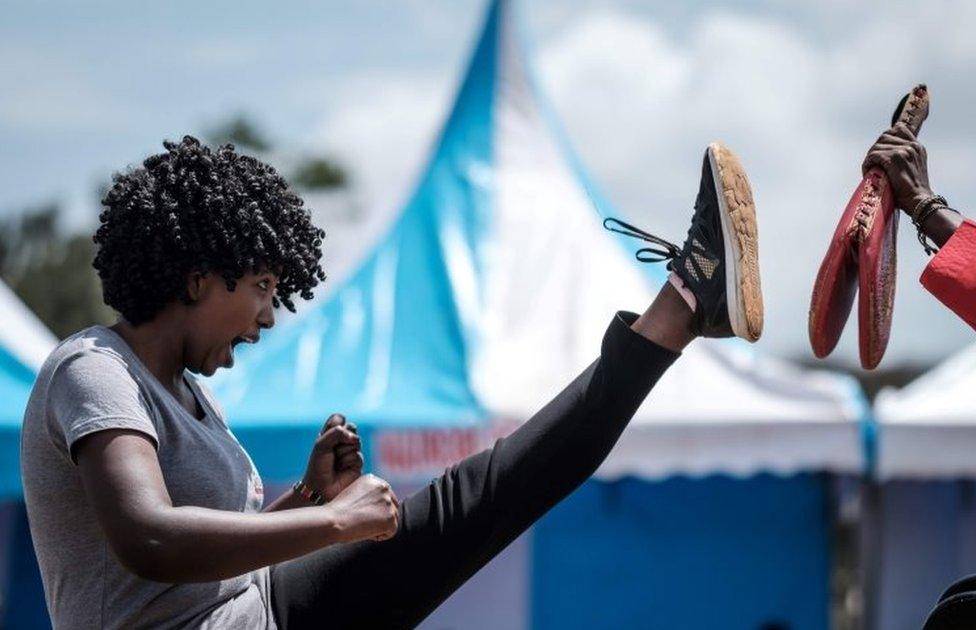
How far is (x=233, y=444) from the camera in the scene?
76.3 inches

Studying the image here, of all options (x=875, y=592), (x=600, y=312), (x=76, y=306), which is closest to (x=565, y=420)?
(x=600, y=312)

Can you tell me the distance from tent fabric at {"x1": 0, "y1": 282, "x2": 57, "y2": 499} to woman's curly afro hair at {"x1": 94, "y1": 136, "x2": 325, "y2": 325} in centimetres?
224

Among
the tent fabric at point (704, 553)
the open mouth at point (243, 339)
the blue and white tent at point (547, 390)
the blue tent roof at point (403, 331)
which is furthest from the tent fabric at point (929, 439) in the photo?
the open mouth at point (243, 339)

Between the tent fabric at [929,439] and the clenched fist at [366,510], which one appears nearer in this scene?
the clenched fist at [366,510]

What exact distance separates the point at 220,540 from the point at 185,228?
424 millimetres

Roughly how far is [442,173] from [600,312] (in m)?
0.85

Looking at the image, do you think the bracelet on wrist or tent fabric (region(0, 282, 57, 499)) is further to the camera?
tent fabric (region(0, 282, 57, 499))

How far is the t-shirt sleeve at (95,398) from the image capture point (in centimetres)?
164

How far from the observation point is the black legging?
2.03 metres

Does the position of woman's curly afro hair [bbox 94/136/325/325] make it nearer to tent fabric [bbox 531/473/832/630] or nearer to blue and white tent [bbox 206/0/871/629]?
blue and white tent [bbox 206/0/871/629]

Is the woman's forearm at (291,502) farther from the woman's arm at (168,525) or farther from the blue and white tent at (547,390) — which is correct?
the blue and white tent at (547,390)

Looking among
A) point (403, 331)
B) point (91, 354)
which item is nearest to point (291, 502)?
point (91, 354)

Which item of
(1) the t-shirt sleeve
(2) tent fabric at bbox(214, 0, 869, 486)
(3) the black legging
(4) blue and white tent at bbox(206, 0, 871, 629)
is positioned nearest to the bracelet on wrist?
(3) the black legging

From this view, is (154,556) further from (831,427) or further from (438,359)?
(831,427)
